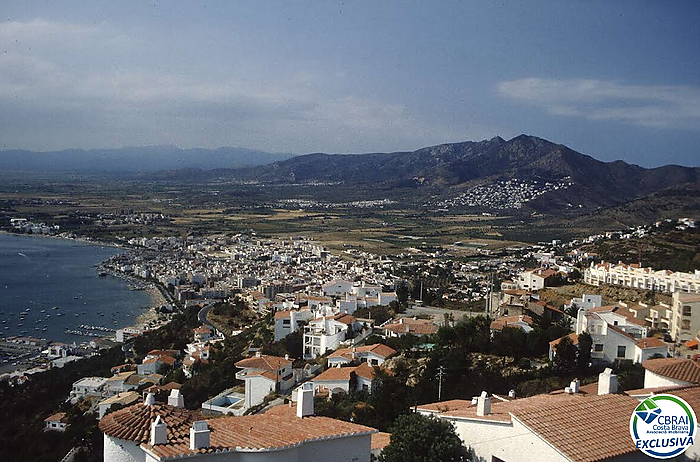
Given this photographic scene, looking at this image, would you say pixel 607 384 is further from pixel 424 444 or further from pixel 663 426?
pixel 424 444

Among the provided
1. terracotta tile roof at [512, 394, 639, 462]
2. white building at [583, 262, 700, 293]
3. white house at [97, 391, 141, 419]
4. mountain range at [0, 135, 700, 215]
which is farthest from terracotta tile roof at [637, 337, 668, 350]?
mountain range at [0, 135, 700, 215]

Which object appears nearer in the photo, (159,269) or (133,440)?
(133,440)

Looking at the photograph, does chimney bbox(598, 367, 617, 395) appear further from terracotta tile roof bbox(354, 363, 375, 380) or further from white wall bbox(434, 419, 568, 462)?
terracotta tile roof bbox(354, 363, 375, 380)

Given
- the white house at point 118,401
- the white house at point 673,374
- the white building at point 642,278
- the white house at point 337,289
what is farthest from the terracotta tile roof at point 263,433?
the white house at point 337,289

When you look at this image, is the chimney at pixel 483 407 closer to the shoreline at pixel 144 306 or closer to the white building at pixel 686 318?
the white building at pixel 686 318

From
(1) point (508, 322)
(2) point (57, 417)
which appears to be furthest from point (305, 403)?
(2) point (57, 417)

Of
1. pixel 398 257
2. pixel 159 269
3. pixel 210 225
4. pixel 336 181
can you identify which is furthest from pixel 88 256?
pixel 336 181

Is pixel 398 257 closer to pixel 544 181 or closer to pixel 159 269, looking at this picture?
pixel 159 269
